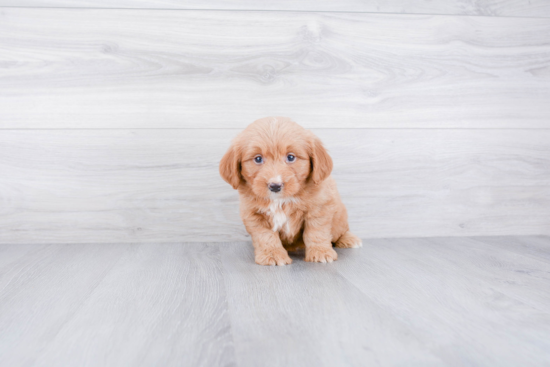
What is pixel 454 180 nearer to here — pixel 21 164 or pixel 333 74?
pixel 333 74

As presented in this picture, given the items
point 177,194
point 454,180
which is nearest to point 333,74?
point 454,180

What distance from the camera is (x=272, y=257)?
5.10ft

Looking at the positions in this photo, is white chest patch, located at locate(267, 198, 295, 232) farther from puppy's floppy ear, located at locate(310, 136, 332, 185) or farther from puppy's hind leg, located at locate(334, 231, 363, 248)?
puppy's hind leg, located at locate(334, 231, 363, 248)

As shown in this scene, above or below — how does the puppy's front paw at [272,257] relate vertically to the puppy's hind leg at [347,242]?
above

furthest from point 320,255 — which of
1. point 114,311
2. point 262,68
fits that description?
point 262,68

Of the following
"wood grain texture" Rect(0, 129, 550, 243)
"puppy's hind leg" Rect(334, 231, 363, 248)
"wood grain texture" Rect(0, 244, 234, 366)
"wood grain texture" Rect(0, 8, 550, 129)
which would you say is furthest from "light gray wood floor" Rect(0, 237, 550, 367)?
"wood grain texture" Rect(0, 8, 550, 129)

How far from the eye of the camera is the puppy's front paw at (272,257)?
1.54m

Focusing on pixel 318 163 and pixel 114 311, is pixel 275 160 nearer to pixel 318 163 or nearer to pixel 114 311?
pixel 318 163

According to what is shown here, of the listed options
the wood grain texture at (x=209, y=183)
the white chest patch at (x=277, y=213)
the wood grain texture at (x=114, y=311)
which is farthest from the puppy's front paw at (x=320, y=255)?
the wood grain texture at (x=209, y=183)

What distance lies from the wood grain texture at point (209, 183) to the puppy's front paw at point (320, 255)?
0.50m

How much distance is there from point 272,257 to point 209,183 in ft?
2.00

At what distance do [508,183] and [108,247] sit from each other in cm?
209

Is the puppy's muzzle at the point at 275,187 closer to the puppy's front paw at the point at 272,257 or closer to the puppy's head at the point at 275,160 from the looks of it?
the puppy's head at the point at 275,160

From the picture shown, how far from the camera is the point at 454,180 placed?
2100mm
